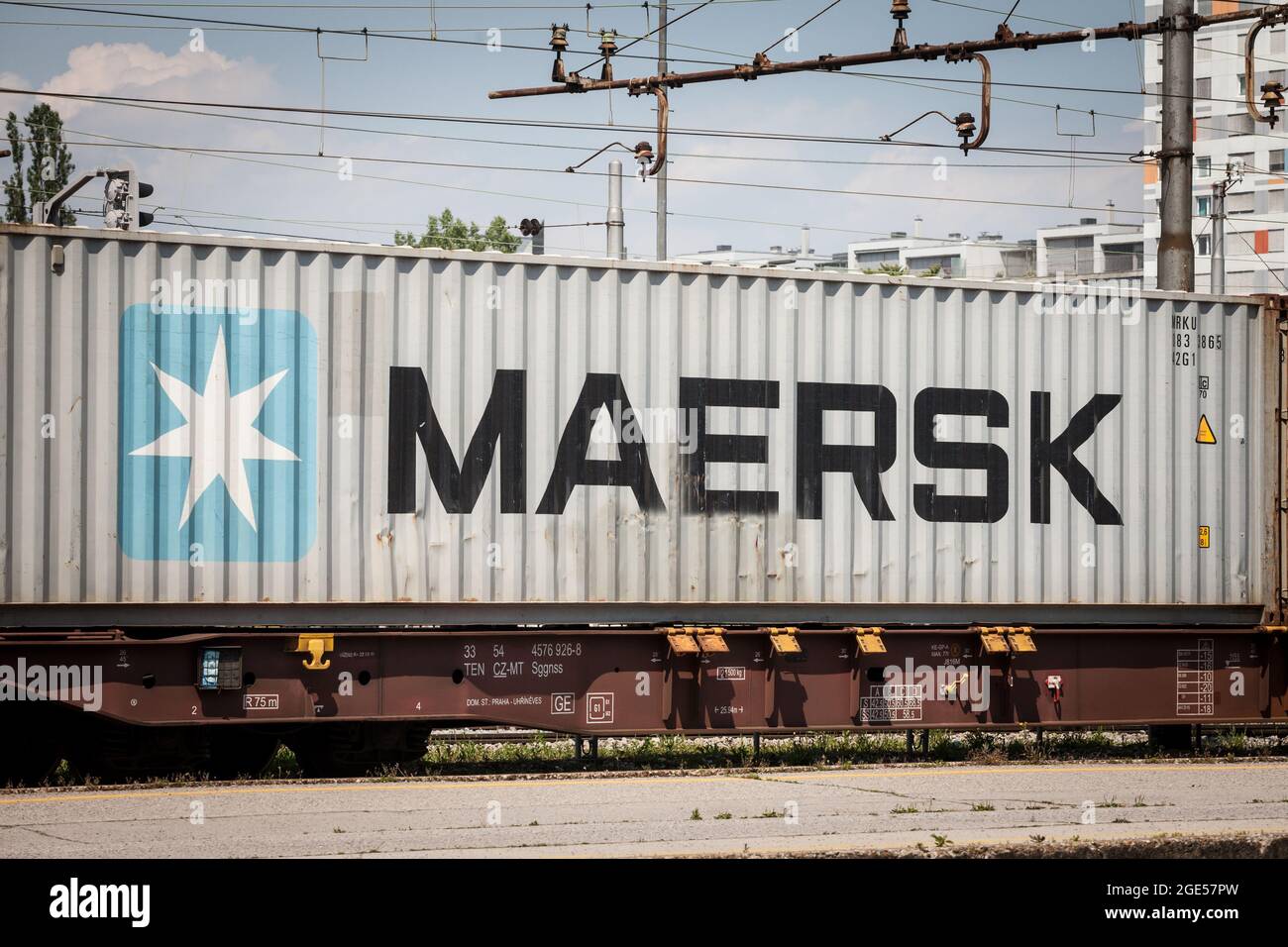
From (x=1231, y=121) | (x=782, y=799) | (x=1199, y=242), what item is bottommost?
(x=782, y=799)

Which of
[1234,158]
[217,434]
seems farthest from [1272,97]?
[1234,158]

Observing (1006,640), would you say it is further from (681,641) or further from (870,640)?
(681,641)

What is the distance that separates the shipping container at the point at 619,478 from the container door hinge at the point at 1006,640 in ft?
0.14

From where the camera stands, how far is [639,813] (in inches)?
339

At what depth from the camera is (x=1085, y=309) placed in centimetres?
1202

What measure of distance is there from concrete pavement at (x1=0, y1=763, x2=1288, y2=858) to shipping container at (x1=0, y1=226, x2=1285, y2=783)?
109 cm

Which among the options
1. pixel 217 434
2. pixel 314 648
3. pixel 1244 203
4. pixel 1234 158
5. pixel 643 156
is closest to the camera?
pixel 217 434

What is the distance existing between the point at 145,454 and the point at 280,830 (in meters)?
3.55

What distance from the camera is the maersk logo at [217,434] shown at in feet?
32.8

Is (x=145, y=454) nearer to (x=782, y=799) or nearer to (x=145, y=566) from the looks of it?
(x=145, y=566)

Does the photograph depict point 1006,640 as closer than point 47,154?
Yes

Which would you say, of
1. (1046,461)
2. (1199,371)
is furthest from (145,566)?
(1199,371)

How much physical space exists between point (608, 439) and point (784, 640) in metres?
2.34

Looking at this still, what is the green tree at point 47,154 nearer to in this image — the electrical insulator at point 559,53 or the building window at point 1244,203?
the electrical insulator at point 559,53
